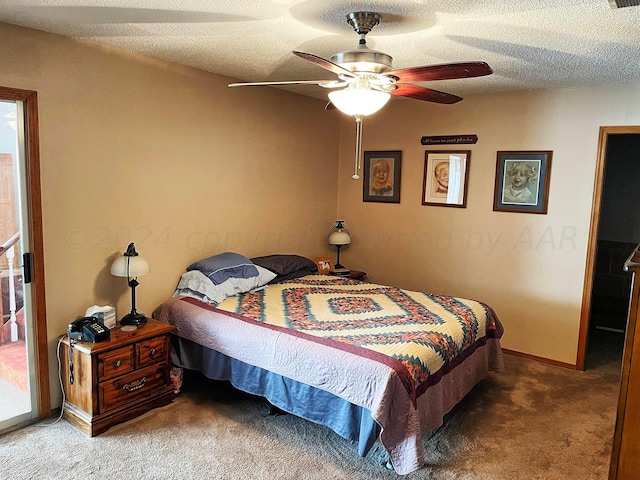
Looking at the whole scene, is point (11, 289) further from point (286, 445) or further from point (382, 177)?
point (382, 177)

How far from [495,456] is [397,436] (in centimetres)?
71

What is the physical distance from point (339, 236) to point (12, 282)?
2.84m

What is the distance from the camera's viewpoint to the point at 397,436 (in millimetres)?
2352

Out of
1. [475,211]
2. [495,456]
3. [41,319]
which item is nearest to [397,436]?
[495,456]

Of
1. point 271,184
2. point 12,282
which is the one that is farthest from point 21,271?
point 271,184

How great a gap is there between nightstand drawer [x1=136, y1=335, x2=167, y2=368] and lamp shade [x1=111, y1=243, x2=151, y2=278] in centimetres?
43

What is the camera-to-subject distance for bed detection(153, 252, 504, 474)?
2.37 metres

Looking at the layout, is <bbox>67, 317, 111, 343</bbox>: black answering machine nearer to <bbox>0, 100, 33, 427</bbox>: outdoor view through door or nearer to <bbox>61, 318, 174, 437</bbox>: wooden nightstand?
<bbox>61, 318, 174, 437</bbox>: wooden nightstand

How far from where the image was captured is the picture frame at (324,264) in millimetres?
4707

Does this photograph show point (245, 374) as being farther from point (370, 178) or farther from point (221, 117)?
point (370, 178)

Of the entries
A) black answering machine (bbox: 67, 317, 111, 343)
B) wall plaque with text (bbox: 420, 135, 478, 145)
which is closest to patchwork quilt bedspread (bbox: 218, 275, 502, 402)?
black answering machine (bbox: 67, 317, 111, 343)

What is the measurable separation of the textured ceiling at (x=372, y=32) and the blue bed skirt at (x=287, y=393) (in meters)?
1.93

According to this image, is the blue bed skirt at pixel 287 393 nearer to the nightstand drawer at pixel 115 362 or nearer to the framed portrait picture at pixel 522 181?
the nightstand drawer at pixel 115 362

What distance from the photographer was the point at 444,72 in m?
2.02
